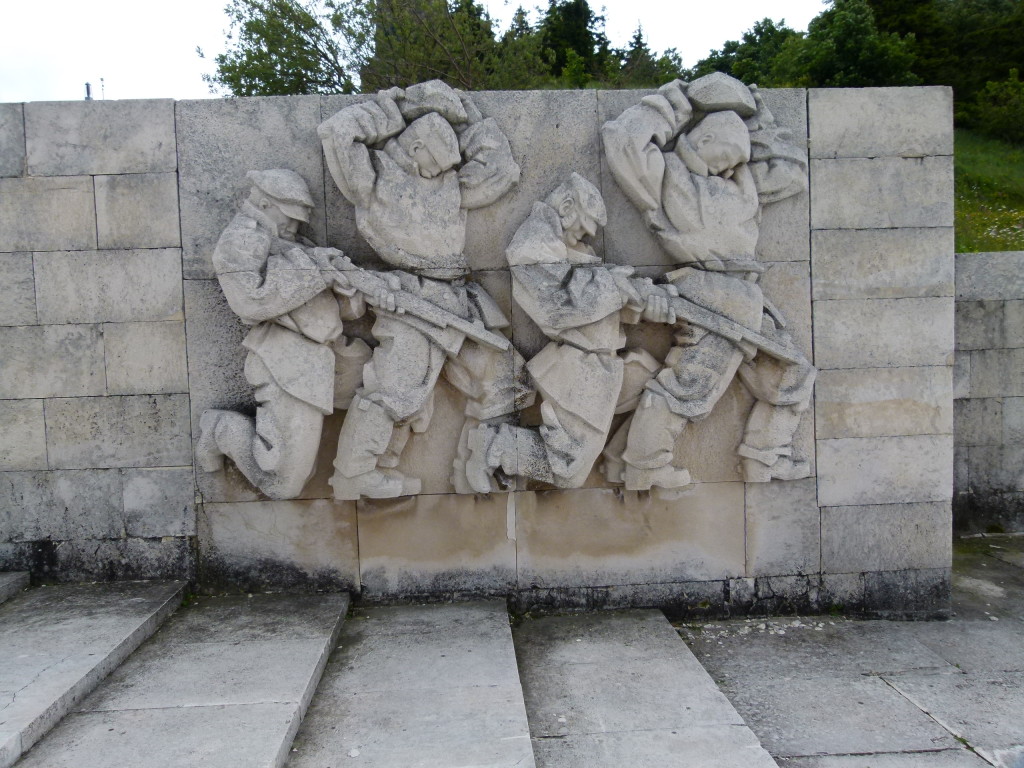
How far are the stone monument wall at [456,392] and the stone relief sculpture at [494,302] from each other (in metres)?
0.19

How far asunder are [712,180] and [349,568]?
3.18 m

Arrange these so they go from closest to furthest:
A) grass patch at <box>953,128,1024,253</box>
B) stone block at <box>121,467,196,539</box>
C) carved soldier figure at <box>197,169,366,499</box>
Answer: carved soldier figure at <box>197,169,366,499</box>, stone block at <box>121,467,196,539</box>, grass patch at <box>953,128,1024,253</box>

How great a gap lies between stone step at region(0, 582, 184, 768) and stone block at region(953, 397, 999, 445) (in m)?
5.85

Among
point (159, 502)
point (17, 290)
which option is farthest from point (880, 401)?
point (17, 290)

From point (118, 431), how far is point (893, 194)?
4958mm

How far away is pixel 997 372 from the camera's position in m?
6.00

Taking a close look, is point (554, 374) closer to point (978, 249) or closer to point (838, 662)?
point (838, 662)

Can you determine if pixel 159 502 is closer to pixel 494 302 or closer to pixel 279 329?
pixel 279 329

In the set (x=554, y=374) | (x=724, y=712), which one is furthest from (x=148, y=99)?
(x=724, y=712)

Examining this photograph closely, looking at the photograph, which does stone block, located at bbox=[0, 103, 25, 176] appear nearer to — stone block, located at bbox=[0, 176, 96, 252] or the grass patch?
stone block, located at bbox=[0, 176, 96, 252]

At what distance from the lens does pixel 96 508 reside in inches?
179

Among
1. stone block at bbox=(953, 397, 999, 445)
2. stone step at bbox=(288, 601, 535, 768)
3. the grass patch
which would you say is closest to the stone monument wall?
stone step at bbox=(288, 601, 535, 768)

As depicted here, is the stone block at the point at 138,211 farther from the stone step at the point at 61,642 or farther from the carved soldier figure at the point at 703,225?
the carved soldier figure at the point at 703,225

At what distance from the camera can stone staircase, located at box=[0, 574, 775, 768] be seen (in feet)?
9.87
